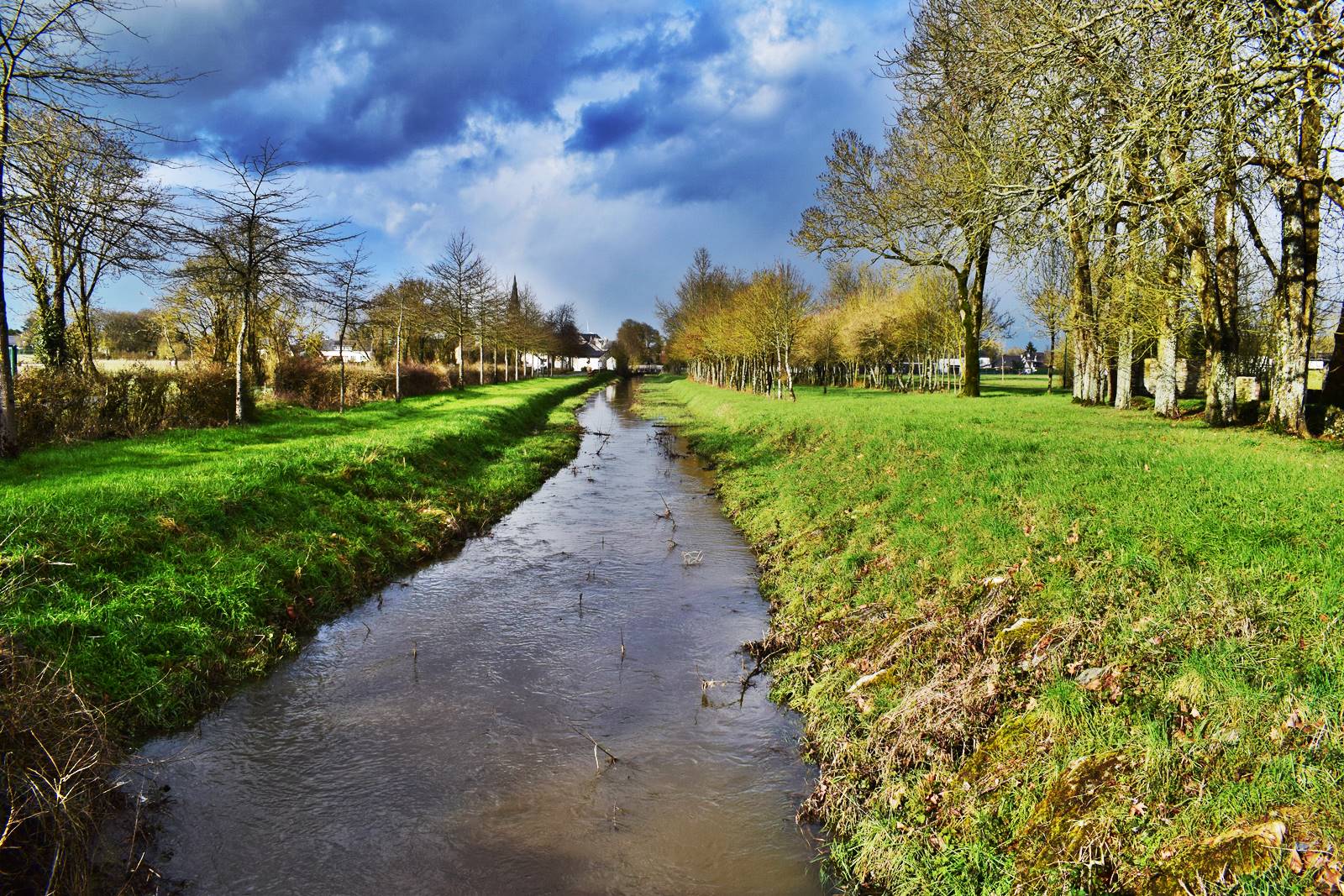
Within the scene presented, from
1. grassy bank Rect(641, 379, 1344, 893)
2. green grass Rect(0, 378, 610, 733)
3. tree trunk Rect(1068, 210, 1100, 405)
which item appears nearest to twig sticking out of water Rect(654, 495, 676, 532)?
green grass Rect(0, 378, 610, 733)

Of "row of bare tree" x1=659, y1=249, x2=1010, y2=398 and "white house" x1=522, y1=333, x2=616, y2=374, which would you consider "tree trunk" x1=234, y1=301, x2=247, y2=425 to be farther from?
"white house" x1=522, y1=333, x2=616, y2=374

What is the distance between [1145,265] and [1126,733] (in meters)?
Answer: 20.0

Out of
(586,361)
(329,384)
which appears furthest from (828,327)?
(586,361)

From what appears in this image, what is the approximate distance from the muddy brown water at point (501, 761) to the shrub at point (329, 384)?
67.6ft

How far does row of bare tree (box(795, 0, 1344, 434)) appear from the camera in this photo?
414 inches

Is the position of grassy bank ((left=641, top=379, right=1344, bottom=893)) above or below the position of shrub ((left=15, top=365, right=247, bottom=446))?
below

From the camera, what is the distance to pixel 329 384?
29.2 metres

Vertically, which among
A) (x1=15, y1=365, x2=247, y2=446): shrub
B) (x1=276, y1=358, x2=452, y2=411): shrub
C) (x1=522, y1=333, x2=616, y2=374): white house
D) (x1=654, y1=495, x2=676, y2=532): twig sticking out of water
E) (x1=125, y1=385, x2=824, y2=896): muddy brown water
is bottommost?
(x1=125, y1=385, x2=824, y2=896): muddy brown water

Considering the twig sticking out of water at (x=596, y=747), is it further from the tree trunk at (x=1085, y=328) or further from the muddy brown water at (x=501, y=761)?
the tree trunk at (x=1085, y=328)

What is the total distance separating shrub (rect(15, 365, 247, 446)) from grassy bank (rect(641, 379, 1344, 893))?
14766 mm

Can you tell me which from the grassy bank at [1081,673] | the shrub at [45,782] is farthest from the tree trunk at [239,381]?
the grassy bank at [1081,673]

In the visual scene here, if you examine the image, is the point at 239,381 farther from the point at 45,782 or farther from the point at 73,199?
the point at 45,782

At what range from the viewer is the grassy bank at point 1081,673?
3836mm

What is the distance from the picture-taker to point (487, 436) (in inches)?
929
